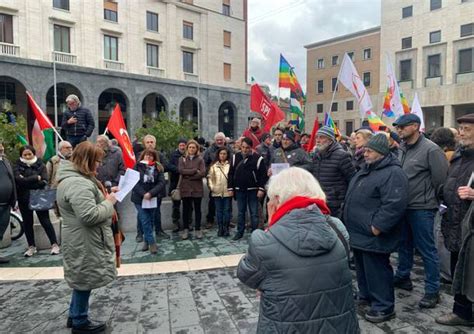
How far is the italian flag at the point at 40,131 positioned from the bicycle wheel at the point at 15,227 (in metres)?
1.31

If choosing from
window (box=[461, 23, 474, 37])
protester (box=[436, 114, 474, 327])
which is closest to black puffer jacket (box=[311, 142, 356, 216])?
protester (box=[436, 114, 474, 327])

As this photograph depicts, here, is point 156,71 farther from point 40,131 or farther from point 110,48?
point 40,131

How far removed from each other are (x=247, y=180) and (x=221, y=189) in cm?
65

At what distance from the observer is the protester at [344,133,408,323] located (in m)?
3.65

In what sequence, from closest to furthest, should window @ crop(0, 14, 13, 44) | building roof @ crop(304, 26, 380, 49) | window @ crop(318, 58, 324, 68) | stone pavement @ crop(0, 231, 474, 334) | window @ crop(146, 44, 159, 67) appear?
stone pavement @ crop(0, 231, 474, 334)
window @ crop(0, 14, 13, 44)
window @ crop(146, 44, 159, 67)
building roof @ crop(304, 26, 380, 49)
window @ crop(318, 58, 324, 68)

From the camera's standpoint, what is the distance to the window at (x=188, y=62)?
116ft

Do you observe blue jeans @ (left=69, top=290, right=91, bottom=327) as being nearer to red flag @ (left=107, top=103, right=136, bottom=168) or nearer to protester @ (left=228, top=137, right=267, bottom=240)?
red flag @ (left=107, top=103, right=136, bottom=168)

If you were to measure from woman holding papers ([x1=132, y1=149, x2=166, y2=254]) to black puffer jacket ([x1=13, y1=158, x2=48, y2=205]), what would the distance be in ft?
5.12

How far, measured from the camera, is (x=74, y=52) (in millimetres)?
28453

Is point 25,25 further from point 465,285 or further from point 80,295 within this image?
point 465,285

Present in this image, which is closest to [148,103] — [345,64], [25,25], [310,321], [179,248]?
[25,25]

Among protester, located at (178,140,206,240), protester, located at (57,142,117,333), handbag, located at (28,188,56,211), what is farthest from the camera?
protester, located at (178,140,206,240)

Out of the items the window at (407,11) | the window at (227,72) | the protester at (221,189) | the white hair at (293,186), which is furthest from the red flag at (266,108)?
the window at (407,11)

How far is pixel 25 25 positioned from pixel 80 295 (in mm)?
27919
